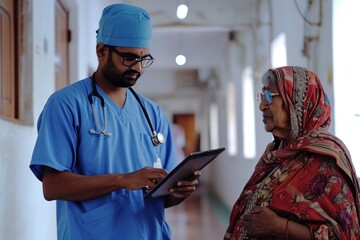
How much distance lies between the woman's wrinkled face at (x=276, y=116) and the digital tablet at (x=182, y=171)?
0.84 ft

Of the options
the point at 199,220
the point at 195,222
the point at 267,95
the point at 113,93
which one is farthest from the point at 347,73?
the point at 199,220

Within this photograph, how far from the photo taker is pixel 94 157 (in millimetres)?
1969

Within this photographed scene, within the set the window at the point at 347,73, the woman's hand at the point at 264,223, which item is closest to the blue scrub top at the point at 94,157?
the woman's hand at the point at 264,223

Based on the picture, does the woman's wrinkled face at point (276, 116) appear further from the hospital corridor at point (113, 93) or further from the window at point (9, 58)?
the window at point (9, 58)

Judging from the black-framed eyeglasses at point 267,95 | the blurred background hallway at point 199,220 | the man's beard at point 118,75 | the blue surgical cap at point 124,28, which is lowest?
the blurred background hallway at point 199,220

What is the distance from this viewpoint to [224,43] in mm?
10422

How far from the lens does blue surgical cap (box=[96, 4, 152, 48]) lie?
2.04 meters

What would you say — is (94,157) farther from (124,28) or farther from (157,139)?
(124,28)

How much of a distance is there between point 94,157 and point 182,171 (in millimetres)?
286

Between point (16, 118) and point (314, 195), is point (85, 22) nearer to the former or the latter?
point (16, 118)

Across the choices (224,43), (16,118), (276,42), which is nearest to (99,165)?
(16,118)

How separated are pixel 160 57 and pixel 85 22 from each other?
535cm

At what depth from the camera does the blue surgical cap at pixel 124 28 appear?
2.04 metres

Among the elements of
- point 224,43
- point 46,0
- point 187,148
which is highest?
point 224,43
